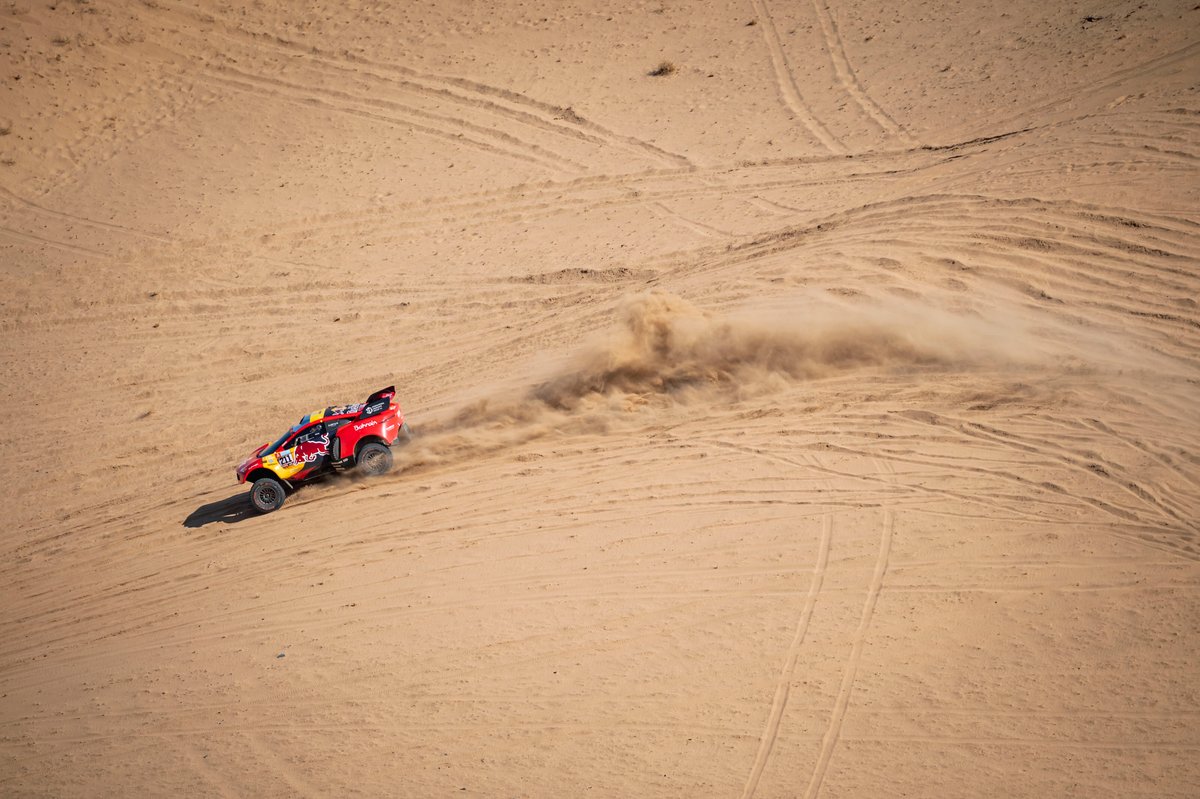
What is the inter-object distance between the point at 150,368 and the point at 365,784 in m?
11.8

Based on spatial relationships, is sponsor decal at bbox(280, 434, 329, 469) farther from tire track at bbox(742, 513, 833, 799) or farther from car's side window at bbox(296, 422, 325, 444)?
tire track at bbox(742, 513, 833, 799)

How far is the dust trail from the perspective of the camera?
12.4 m

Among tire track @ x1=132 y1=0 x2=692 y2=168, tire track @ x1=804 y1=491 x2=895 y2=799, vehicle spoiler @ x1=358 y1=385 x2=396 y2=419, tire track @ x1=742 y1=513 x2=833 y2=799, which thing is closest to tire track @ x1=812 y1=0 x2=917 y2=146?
tire track @ x1=132 y1=0 x2=692 y2=168

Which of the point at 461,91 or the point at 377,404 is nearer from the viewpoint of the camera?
the point at 377,404

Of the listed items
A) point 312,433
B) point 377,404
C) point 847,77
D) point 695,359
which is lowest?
point 312,433

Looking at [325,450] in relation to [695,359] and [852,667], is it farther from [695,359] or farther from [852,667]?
[852,667]

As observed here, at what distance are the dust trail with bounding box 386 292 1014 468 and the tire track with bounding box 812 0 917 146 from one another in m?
7.41

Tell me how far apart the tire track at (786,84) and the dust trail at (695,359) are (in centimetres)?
754

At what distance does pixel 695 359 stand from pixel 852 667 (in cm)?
572

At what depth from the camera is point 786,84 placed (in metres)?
22.0

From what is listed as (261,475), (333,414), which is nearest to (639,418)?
(333,414)

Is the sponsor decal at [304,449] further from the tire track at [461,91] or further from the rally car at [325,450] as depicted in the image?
the tire track at [461,91]

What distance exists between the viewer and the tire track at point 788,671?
758 cm

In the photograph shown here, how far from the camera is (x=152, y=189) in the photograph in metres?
22.0
